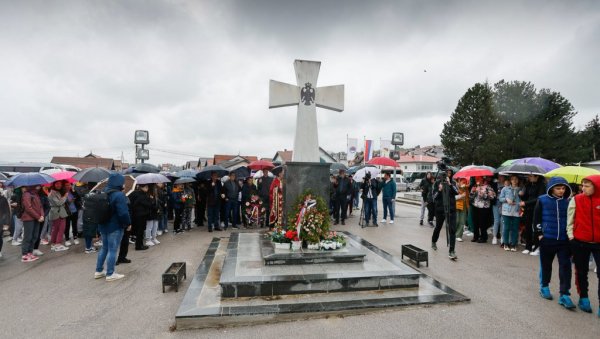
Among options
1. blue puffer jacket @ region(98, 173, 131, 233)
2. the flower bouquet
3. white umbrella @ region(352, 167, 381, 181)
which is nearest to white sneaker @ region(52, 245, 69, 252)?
blue puffer jacket @ region(98, 173, 131, 233)

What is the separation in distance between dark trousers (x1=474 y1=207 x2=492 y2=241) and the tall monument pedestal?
192 inches

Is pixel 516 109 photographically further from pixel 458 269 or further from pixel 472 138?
pixel 458 269

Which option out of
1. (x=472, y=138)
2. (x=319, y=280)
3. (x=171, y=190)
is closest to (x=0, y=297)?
(x=319, y=280)

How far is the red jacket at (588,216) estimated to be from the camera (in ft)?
13.1

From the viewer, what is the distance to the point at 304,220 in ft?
19.6

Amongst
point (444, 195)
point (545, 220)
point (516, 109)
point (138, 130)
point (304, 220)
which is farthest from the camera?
point (516, 109)

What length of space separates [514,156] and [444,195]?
28.2 metres

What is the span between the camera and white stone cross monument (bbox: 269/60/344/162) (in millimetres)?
7289

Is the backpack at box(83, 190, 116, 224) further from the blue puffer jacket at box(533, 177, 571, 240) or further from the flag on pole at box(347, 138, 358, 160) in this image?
the flag on pole at box(347, 138, 358, 160)

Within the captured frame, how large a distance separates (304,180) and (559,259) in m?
4.60

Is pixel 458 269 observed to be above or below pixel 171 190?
below

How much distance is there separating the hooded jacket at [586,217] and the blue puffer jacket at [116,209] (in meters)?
6.90

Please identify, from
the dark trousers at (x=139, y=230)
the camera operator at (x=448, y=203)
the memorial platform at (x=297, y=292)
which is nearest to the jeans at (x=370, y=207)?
the camera operator at (x=448, y=203)

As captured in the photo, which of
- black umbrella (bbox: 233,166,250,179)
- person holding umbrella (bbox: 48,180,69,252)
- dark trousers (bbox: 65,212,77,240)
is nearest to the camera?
person holding umbrella (bbox: 48,180,69,252)
